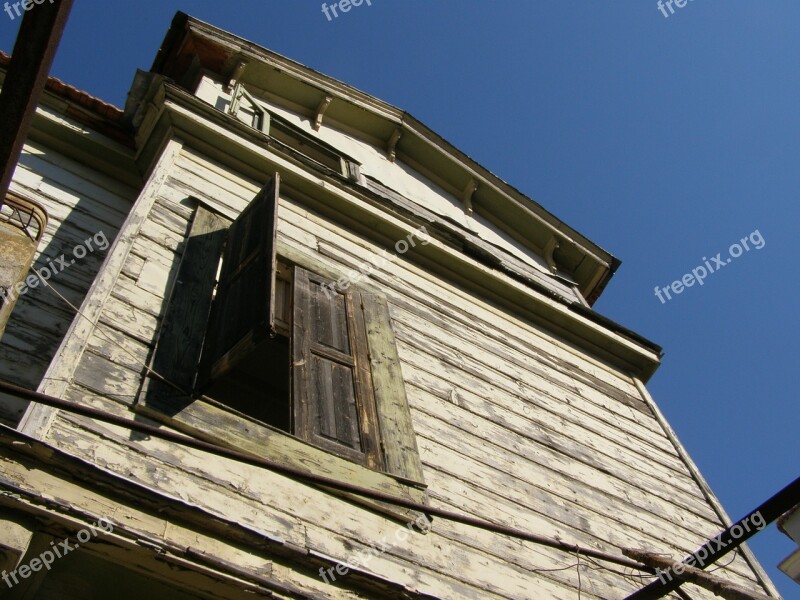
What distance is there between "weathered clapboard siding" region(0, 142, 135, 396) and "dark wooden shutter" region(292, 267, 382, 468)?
1.23m

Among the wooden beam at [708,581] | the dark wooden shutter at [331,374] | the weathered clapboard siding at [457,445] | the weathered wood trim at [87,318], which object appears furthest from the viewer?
the dark wooden shutter at [331,374]

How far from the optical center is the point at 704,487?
19.5ft

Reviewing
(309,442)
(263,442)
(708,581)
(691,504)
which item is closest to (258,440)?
(263,442)

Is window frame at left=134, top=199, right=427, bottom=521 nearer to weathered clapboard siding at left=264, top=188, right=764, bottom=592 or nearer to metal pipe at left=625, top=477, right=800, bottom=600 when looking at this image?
weathered clapboard siding at left=264, top=188, right=764, bottom=592

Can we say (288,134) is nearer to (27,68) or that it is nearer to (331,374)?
(331,374)

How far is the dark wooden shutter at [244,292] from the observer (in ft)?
11.7

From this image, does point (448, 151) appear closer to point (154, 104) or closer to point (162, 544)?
point (154, 104)

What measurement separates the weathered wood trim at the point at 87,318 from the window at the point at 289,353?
309 millimetres

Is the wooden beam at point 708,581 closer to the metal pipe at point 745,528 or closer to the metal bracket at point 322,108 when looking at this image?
the metal pipe at point 745,528

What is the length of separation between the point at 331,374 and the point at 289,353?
0.26 m

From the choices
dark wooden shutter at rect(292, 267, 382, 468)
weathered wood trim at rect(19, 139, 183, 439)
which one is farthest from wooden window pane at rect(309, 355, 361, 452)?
weathered wood trim at rect(19, 139, 183, 439)

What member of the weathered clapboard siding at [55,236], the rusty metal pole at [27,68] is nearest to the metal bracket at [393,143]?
the weathered clapboard siding at [55,236]

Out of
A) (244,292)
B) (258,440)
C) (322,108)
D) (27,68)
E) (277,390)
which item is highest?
(27,68)

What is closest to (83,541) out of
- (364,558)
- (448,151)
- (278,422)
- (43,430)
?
(43,430)
